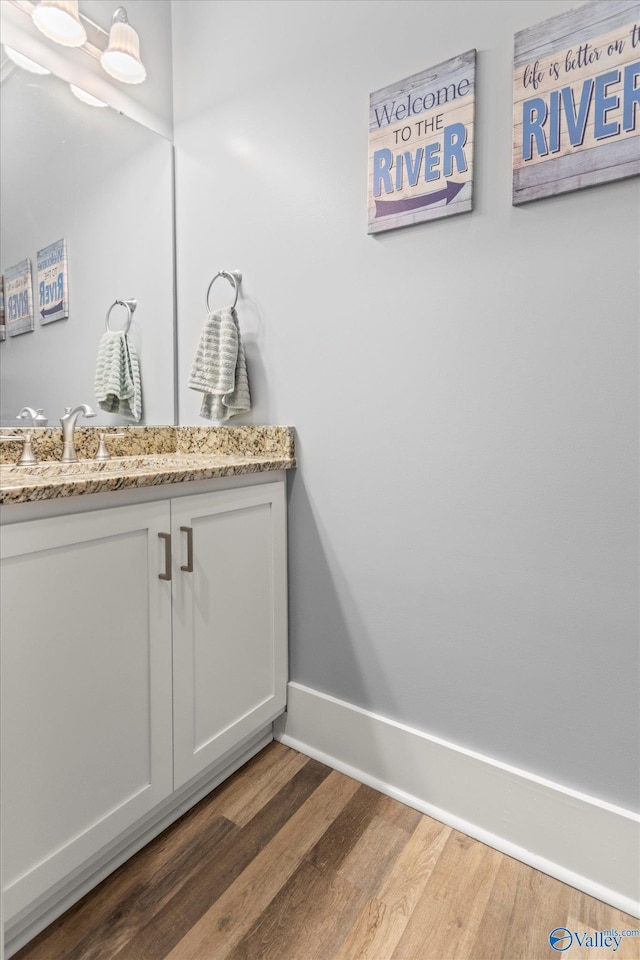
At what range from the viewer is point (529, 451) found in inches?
45.7

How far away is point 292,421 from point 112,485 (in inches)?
25.9

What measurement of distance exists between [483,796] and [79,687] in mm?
981

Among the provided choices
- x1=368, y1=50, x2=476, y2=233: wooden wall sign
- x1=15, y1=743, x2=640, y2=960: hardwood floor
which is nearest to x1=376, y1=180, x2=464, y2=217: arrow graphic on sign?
x1=368, y1=50, x2=476, y2=233: wooden wall sign

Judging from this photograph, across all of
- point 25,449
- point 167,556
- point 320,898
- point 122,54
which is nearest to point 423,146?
point 122,54

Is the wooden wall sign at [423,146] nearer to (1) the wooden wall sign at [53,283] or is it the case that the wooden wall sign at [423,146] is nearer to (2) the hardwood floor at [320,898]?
(1) the wooden wall sign at [53,283]

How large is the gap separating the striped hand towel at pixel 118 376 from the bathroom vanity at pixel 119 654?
0.26 m

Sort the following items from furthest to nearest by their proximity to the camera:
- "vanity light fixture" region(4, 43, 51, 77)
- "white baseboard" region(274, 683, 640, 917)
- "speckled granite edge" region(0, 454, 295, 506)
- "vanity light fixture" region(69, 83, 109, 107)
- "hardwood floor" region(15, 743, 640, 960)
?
"vanity light fixture" region(69, 83, 109, 107) → "vanity light fixture" region(4, 43, 51, 77) → "white baseboard" region(274, 683, 640, 917) → "hardwood floor" region(15, 743, 640, 960) → "speckled granite edge" region(0, 454, 295, 506)

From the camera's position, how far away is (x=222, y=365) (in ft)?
5.07

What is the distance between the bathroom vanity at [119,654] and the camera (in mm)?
917

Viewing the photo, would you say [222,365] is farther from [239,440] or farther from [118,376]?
[118,376]

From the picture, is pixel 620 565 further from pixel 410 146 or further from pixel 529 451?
pixel 410 146

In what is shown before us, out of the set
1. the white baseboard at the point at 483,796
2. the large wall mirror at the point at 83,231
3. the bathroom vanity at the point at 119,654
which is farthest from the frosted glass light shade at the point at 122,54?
the white baseboard at the point at 483,796

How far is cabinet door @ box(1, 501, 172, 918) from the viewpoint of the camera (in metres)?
0.91

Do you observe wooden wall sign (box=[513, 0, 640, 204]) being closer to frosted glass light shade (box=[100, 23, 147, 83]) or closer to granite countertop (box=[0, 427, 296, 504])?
granite countertop (box=[0, 427, 296, 504])
